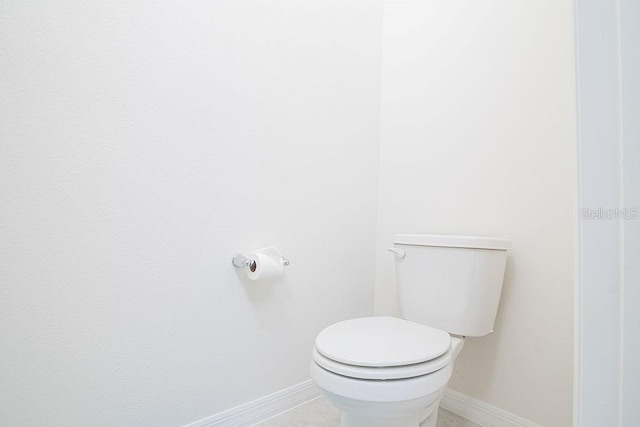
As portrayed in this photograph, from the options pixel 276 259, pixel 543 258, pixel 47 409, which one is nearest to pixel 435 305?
pixel 543 258

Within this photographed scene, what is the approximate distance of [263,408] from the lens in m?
1.24

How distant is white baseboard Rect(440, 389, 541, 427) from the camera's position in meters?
1.15

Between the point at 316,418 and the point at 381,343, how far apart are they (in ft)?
2.03

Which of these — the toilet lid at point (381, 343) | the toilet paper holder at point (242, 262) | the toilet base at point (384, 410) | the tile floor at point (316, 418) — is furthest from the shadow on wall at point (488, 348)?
the toilet paper holder at point (242, 262)

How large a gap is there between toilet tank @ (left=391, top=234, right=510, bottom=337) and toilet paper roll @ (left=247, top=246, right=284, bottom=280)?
508mm

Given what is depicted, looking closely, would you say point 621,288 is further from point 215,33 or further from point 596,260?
point 215,33

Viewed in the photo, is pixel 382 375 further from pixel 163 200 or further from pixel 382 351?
pixel 163 200

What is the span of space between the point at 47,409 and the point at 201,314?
0.43 metres

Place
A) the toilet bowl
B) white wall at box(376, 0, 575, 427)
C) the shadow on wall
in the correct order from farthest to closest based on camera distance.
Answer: the shadow on wall → white wall at box(376, 0, 575, 427) → the toilet bowl

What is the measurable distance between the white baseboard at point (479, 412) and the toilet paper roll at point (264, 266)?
0.90 meters

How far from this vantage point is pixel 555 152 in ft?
3.59

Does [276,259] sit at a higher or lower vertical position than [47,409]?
higher

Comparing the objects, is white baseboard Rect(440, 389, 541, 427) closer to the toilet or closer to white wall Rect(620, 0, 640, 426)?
the toilet

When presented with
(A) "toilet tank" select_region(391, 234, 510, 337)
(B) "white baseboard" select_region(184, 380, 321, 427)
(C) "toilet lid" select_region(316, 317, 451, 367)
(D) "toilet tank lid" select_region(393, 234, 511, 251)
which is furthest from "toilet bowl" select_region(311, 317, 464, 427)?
(B) "white baseboard" select_region(184, 380, 321, 427)
